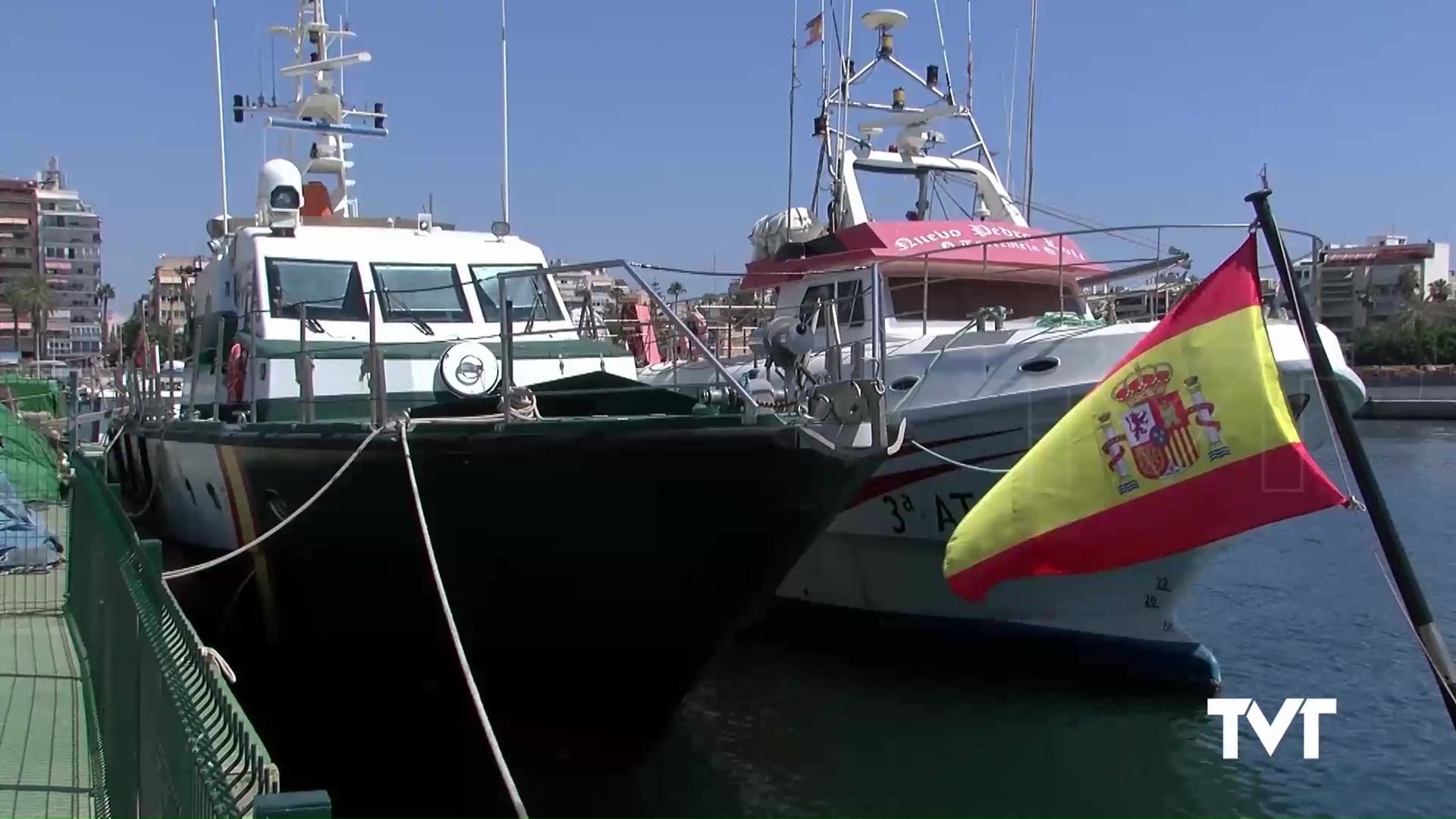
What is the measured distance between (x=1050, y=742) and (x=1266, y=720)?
6.17 feet

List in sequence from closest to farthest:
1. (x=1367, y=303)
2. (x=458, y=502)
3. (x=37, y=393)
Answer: (x=458, y=502), (x=37, y=393), (x=1367, y=303)

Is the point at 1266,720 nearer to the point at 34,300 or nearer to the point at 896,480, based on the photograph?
the point at 896,480

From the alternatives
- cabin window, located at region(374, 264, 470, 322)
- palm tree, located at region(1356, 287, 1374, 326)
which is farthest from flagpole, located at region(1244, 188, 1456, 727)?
palm tree, located at region(1356, 287, 1374, 326)

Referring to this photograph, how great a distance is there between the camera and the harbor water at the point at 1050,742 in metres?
8.13

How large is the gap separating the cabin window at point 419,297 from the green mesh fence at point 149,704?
A: 10.9ft

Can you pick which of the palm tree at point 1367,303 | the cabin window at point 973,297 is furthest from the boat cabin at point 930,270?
the palm tree at point 1367,303

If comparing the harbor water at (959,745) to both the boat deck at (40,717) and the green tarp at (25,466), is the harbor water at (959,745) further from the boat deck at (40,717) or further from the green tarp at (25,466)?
the green tarp at (25,466)

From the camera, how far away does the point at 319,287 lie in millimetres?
9836

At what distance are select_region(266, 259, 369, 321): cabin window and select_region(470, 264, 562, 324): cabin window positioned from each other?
0.94m

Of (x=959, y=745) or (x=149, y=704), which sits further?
(x=959, y=745)

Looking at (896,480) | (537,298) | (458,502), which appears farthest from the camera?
(896,480)

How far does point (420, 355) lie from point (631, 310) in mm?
4690

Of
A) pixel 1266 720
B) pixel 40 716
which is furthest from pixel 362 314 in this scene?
pixel 1266 720

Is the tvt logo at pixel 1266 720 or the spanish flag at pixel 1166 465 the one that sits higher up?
the spanish flag at pixel 1166 465
